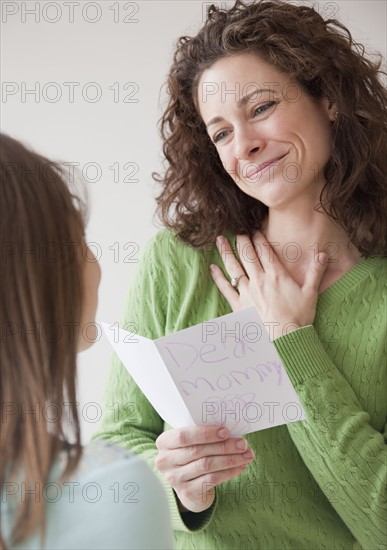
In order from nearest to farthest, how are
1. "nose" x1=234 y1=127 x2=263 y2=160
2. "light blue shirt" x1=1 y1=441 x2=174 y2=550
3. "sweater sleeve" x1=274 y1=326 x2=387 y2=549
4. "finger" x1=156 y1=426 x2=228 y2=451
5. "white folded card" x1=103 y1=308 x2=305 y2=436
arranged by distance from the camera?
1. "light blue shirt" x1=1 y1=441 x2=174 y2=550
2. "white folded card" x1=103 y1=308 x2=305 y2=436
3. "finger" x1=156 y1=426 x2=228 y2=451
4. "sweater sleeve" x1=274 y1=326 x2=387 y2=549
5. "nose" x1=234 y1=127 x2=263 y2=160

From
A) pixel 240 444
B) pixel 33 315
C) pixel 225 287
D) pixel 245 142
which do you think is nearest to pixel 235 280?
pixel 225 287

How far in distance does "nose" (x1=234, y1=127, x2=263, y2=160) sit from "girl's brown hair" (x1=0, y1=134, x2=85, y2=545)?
630mm

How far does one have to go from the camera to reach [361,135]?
1.47m

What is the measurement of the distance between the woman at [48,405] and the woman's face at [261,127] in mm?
633

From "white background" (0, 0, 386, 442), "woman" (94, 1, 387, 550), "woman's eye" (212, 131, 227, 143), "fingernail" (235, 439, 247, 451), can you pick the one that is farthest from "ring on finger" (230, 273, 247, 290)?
"white background" (0, 0, 386, 442)

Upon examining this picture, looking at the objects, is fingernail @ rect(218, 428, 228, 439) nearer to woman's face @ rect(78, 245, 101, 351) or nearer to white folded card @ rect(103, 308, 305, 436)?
white folded card @ rect(103, 308, 305, 436)

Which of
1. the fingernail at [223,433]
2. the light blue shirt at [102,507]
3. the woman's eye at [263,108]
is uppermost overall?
the woman's eye at [263,108]

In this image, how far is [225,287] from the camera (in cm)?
145

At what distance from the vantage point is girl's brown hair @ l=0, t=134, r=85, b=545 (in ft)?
2.48

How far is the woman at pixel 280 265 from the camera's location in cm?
129

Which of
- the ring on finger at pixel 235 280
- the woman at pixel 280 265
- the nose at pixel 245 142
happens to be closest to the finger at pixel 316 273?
the woman at pixel 280 265

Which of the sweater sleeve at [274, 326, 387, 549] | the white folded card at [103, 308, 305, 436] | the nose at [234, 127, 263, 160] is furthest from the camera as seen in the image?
the nose at [234, 127, 263, 160]

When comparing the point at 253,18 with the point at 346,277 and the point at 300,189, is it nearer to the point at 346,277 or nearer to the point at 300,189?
the point at 300,189

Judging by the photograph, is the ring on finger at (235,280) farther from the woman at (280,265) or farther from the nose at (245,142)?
the nose at (245,142)
